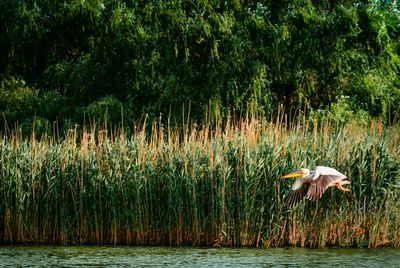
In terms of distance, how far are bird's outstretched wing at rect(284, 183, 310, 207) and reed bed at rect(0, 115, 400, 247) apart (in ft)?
1.99

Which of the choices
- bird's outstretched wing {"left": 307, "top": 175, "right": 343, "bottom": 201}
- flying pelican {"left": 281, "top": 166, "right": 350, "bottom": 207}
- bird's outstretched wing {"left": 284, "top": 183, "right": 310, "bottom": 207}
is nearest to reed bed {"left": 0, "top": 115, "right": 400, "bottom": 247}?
bird's outstretched wing {"left": 284, "top": 183, "right": 310, "bottom": 207}

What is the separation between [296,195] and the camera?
1149 centimetres

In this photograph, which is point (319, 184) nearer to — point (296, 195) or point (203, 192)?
point (296, 195)

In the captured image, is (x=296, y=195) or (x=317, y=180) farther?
(x=296, y=195)

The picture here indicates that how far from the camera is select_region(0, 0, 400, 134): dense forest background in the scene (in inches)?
732

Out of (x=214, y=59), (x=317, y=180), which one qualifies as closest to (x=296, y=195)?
(x=317, y=180)

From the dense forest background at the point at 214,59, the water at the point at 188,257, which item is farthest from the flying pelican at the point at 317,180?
the dense forest background at the point at 214,59

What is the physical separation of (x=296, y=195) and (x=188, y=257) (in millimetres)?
1524

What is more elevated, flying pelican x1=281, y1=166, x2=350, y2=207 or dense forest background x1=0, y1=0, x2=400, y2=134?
dense forest background x1=0, y1=0, x2=400, y2=134

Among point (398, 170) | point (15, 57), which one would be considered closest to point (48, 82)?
point (15, 57)

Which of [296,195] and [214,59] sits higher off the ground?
[214,59]

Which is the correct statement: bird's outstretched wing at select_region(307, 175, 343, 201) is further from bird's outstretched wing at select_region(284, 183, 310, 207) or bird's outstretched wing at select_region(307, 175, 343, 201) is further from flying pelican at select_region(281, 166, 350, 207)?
bird's outstretched wing at select_region(284, 183, 310, 207)

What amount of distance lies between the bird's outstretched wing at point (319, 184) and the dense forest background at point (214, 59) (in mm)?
7199

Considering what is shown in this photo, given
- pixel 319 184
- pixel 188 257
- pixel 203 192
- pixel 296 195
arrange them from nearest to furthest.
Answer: pixel 319 184 → pixel 188 257 → pixel 296 195 → pixel 203 192
